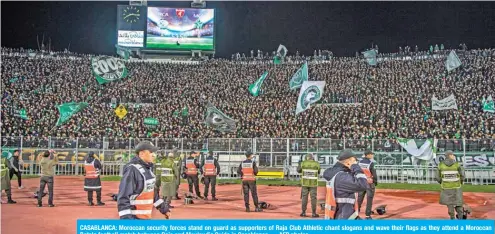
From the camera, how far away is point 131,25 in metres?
55.5

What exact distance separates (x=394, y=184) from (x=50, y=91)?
94.4ft

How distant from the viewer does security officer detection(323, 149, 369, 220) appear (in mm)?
6988

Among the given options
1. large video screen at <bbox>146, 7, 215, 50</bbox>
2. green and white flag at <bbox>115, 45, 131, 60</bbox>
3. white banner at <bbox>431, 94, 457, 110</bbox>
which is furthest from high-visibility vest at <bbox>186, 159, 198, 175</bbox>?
large video screen at <bbox>146, 7, 215, 50</bbox>

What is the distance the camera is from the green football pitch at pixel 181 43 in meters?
55.2

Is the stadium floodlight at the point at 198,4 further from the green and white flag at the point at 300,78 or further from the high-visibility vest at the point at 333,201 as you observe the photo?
the high-visibility vest at the point at 333,201

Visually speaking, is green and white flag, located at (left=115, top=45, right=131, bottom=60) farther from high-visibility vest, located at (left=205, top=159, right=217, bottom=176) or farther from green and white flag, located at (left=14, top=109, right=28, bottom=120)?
high-visibility vest, located at (left=205, top=159, right=217, bottom=176)

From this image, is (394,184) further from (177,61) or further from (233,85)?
(177,61)

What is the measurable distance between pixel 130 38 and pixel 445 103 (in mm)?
34148

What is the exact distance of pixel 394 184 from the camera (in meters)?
27.0

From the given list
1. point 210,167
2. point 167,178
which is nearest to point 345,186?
point 167,178

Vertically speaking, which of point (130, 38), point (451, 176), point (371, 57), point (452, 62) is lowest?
point (451, 176)

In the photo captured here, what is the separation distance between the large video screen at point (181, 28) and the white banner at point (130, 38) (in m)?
0.77

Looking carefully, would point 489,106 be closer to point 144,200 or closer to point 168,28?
point 144,200

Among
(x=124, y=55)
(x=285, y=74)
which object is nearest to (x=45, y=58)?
(x=124, y=55)
